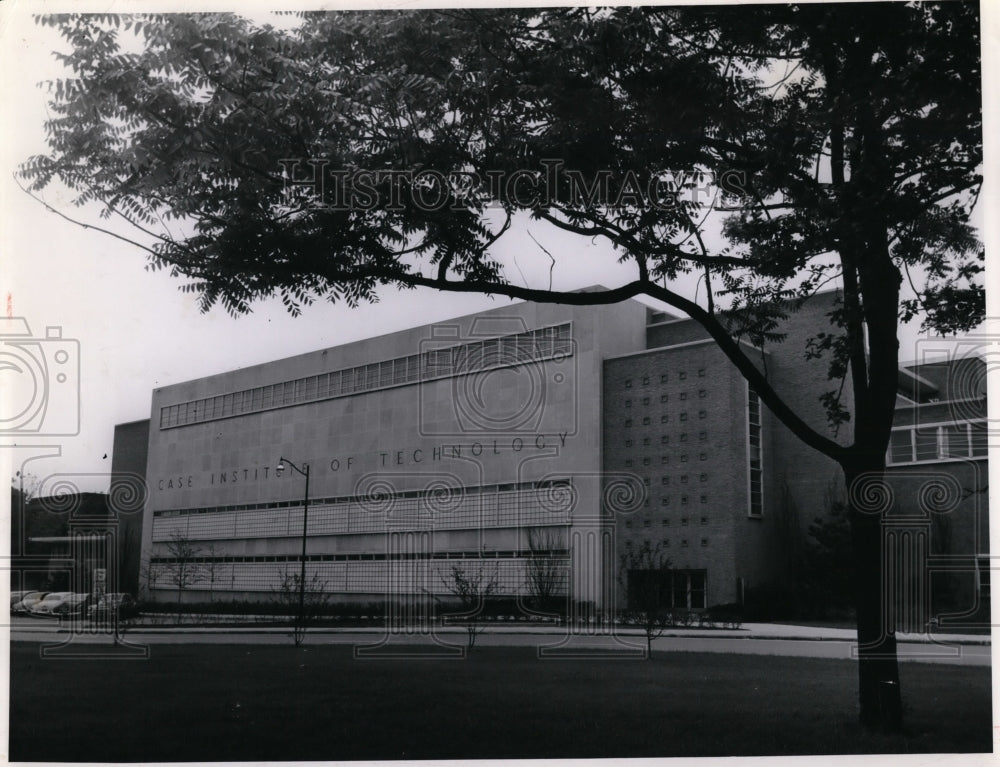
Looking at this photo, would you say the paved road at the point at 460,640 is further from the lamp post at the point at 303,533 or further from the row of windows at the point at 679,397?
the row of windows at the point at 679,397

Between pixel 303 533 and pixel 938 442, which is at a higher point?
pixel 938 442

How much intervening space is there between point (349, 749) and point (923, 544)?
452 cm

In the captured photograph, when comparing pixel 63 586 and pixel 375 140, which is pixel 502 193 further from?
pixel 63 586

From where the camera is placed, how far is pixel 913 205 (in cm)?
736

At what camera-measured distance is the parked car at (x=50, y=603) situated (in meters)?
7.12

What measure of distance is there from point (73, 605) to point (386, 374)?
A: 3054mm

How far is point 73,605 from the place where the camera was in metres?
7.45

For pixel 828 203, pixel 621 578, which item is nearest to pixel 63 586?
pixel 621 578

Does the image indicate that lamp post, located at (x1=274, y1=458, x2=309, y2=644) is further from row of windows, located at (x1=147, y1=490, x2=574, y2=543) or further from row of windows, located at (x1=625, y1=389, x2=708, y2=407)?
row of windows, located at (x1=625, y1=389, x2=708, y2=407)

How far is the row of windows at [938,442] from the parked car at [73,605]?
20.8 ft
